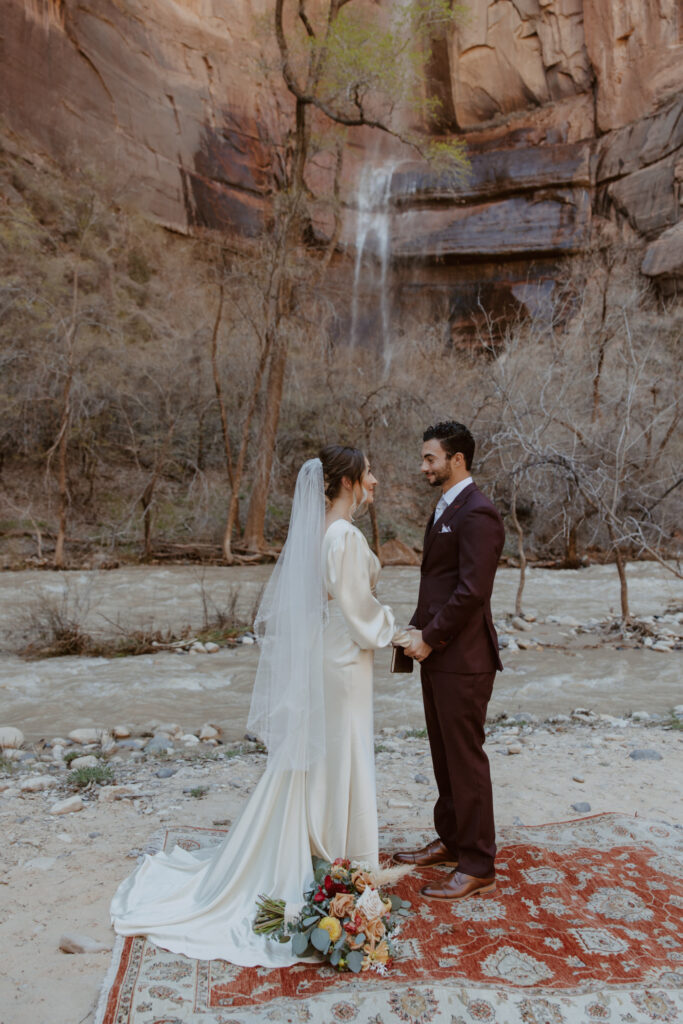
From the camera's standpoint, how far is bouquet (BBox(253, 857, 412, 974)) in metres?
2.60

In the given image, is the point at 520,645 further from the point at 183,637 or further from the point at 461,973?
the point at 461,973

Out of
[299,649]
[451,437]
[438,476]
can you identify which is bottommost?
[299,649]

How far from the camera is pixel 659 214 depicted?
79.8 feet

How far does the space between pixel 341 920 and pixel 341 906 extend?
0.06m

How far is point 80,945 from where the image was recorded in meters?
2.75

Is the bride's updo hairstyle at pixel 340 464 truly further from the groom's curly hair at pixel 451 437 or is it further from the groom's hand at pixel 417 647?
the groom's hand at pixel 417 647

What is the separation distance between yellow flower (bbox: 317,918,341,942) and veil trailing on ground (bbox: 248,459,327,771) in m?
0.56

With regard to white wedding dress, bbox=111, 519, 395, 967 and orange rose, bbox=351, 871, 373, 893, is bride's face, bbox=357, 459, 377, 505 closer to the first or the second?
white wedding dress, bbox=111, 519, 395, 967

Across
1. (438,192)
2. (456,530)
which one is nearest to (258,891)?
(456,530)

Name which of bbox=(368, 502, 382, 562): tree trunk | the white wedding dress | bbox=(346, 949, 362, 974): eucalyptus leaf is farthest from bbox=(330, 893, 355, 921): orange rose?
bbox=(368, 502, 382, 562): tree trunk

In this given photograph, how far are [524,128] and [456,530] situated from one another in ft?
102

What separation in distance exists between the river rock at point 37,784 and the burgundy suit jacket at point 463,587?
293 cm

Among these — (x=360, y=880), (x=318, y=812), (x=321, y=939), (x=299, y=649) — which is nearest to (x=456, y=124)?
(x=299, y=649)

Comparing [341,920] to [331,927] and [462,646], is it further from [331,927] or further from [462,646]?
[462,646]
